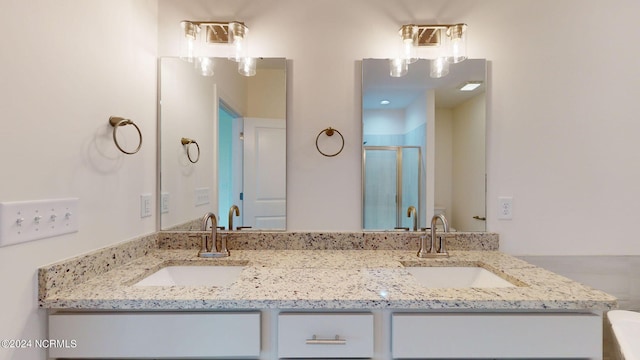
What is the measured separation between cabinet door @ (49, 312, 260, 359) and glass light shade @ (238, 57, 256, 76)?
1141mm

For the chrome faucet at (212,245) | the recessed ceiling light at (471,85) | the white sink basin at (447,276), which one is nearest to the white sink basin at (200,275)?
the chrome faucet at (212,245)

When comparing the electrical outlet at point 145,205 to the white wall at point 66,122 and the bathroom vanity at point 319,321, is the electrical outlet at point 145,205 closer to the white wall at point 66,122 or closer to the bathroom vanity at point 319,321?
the white wall at point 66,122

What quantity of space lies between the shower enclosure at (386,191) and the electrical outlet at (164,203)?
1.01 m

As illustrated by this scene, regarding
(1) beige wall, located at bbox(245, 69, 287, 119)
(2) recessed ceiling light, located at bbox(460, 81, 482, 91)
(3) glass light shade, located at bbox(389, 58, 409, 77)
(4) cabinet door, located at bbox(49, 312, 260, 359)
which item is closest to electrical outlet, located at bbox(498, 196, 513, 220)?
(2) recessed ceiling light, located at bbox(460, 81, 482, 91)

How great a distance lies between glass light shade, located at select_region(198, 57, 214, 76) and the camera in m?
1.55

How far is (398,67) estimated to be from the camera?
5.09ft

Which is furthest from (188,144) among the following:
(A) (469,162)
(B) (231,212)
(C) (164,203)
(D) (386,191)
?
(A) (469,162)

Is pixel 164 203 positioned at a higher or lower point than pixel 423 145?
lower

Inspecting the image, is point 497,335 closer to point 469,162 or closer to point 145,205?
point 469,162

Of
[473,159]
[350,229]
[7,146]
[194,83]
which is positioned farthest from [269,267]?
[473,159]

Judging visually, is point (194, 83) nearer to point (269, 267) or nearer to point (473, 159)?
point (269, 267)

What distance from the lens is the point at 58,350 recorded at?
3.05 ft

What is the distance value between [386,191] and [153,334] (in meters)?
1.14

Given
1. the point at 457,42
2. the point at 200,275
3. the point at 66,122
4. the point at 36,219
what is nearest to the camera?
the point at 36,219
